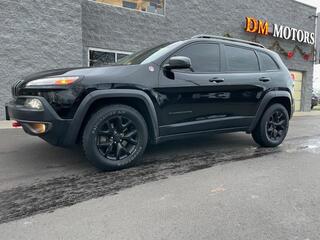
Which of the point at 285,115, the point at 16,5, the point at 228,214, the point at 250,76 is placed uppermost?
the point at 16,5

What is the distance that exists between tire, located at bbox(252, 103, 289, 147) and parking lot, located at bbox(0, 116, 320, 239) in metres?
0.38

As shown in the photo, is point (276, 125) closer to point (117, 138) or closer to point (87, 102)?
point (117, 138)

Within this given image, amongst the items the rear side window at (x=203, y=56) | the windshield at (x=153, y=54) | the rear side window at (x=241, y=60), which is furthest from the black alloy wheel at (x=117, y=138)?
the rear side window at (x=241, y=60)

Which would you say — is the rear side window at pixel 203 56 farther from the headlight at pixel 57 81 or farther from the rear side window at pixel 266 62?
the headlight at pixel 57 81

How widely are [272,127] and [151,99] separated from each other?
264cm

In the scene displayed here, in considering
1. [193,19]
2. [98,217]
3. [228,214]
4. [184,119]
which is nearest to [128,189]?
[98,217]

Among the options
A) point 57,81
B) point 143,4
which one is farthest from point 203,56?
point 143,4

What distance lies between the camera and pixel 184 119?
13.6ft

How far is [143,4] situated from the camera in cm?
1123

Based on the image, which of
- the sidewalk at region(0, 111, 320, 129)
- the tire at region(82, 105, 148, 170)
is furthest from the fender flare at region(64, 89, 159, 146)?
the sidewalk at region(0, 111, 320, 129)

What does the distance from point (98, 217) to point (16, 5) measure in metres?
8.17

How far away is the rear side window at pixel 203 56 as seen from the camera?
4.27 metres

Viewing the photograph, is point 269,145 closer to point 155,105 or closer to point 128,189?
point 155,105

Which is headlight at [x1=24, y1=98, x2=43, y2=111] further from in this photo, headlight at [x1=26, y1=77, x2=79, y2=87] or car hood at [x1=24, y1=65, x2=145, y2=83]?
car hood at [x1=24, y1=65, x2=145, y2=83]
